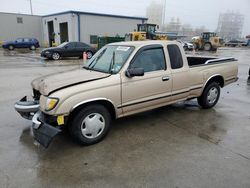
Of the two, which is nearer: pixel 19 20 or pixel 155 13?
pixel 19 20

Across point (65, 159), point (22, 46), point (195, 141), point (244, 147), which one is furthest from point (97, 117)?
point (22, 46)

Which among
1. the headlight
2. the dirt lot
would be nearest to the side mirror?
the dirt lot

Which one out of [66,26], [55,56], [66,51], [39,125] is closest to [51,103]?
[39,125]

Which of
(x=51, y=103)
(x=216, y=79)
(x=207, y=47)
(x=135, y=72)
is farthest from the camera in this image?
(x=207, y=47)

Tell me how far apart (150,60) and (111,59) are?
800mm

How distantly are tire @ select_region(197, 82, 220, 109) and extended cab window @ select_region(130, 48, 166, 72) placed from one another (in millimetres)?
1749

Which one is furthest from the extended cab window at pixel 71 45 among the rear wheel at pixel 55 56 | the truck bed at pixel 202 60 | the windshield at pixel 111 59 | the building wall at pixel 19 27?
the building wall at pixel 19 27

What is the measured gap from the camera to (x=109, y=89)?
3.93 metres

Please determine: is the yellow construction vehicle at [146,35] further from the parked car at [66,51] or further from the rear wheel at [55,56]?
the rear wheel at [55,56]

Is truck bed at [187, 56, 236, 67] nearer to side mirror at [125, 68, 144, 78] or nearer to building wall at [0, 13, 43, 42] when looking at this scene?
side mirror at [125, 68, 144, 78]

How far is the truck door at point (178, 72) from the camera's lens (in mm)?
4867

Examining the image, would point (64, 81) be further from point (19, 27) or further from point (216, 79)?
point (19, 27)

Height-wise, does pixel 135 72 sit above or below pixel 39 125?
above

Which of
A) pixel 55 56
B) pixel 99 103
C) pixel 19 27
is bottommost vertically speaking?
pixel 55 56
